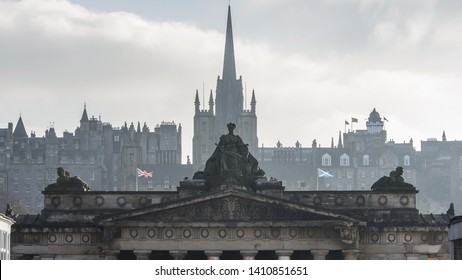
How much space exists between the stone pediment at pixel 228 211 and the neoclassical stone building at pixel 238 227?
6 centimetres

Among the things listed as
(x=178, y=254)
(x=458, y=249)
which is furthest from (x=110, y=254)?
(x=458, y=249)

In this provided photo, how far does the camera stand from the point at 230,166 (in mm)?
107062

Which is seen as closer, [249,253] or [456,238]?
[456,238]

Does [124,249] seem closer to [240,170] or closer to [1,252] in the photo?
[240,170]

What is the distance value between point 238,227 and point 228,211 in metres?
1.20

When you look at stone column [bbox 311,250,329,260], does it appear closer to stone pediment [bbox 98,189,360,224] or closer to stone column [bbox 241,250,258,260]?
stone pediment [bbox 98,189,360,224]

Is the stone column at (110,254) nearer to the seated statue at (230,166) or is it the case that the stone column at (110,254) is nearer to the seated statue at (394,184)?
the seated statue at (230,166)

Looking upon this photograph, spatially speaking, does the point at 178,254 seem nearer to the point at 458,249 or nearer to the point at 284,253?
the point at 284,253

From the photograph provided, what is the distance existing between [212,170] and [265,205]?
4643 mm

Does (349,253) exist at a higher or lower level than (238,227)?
lower

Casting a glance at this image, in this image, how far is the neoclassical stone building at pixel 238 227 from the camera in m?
106
